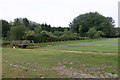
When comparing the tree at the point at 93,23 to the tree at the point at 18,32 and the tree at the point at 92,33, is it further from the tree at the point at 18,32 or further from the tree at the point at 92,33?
the tree at the point at 18,32

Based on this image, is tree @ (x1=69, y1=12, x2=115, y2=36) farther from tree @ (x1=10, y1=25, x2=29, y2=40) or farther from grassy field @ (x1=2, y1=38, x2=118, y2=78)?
grassy field @ (x1=2, y1=38, x2=118, y2=78)

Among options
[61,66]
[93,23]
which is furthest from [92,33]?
[61,66]

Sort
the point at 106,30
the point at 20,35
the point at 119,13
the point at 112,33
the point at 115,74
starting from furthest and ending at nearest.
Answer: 1. the point at 112,33
2. the point at 106,30
3. the point at 20,35
4. the point at 115,74
5. the point at 119,13

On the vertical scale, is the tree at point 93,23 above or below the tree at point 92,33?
above

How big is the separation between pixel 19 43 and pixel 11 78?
1842 centimetres

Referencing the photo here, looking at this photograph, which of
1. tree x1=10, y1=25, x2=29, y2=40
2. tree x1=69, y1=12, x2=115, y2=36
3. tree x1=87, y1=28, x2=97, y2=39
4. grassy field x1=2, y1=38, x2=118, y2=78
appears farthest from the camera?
tree x1=69, y1=12, x2=115, y2=36

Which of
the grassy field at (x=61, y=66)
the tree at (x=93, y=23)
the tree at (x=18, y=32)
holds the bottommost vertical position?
the grassy field at (x=61, y=66)

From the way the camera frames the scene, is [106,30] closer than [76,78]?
No

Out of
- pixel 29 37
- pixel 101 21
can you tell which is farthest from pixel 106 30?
pixel 29 37

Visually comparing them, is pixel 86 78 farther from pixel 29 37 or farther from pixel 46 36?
pixel 46 36

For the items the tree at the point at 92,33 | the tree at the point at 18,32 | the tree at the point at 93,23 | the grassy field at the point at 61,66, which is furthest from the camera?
the tree at the point at 93,23

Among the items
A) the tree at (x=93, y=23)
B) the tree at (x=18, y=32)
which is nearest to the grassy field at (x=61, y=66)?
the tree at (x=18, y=32)

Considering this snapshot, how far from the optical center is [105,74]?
480 cm

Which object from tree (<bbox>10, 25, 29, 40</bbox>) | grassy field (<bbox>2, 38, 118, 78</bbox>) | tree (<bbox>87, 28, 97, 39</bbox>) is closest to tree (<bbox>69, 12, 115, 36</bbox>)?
tree (<bbox>87, 28, 97, 39</bbox>)
